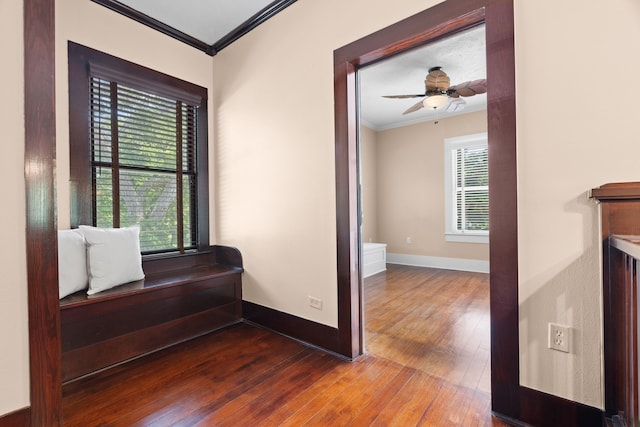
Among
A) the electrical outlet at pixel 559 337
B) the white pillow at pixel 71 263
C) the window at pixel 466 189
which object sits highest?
the window at pixel 466 189

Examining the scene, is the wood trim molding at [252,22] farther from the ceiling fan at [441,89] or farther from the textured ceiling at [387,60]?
the ceiling fan at [441,89]

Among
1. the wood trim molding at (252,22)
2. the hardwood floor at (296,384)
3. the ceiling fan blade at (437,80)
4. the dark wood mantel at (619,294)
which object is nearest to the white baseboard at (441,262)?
the hardwood floor at (296,384)

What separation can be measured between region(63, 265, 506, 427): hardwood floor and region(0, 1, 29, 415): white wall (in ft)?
1.96

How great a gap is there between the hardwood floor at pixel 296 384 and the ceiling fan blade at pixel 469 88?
244 centimetres

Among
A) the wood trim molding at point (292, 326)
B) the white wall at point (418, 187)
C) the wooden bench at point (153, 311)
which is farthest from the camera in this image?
the white wall at point (418, 187)

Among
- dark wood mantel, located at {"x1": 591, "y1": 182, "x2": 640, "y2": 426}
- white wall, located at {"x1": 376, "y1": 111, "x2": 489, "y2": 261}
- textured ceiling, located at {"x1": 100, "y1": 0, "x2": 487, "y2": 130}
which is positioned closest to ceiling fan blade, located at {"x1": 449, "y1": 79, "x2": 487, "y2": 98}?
textured ceiling, located at {"x1": 100, "y1": 0, "x2": 487, "y2": 130}

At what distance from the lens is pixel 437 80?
11.1 ft

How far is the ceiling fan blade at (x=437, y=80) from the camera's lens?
11.1 ft

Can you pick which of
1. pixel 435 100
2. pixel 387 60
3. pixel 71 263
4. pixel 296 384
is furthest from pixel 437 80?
pixel 71 263

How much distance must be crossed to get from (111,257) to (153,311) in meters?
0.51

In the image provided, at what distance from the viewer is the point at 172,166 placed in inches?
112

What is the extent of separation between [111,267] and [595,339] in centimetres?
285

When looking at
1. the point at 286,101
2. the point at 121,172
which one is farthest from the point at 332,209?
the point at 121,172

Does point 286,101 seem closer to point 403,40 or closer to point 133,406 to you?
point 403,40
